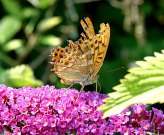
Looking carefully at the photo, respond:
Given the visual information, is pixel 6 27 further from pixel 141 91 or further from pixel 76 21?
pixel 141 91

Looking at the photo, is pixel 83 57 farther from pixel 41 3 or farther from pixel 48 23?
pixel 48 23

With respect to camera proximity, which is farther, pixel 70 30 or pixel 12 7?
pixel 70 30

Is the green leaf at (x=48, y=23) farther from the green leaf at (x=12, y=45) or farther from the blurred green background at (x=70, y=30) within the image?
the green leaf at (x=12, y=45)

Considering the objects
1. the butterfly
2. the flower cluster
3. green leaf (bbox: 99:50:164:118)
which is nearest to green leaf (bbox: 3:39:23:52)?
the butterfly

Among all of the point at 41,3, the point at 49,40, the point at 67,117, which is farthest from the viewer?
the point at 49,40

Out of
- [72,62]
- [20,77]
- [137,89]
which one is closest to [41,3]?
[20,77]

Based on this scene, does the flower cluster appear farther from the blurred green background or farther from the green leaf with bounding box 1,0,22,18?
the green leaf with bounding box 1,0,22,18

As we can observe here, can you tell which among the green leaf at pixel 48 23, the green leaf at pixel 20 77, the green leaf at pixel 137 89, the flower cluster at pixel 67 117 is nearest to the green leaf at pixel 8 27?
the green leaf at pixel 48 23
